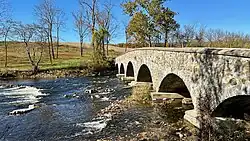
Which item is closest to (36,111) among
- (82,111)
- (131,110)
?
(82,111)

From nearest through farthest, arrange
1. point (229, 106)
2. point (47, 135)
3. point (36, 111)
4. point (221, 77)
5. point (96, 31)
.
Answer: point (221, 77) → point (229, 106) → point (47, 135) → point (36, 111) → point (96, 31)

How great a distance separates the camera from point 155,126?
41.3 ft

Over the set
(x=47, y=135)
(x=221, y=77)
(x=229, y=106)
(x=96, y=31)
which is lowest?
(x=47, y=135)

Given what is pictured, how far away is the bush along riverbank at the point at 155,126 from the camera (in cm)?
1044

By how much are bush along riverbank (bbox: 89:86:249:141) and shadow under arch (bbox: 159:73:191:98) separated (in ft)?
4.41

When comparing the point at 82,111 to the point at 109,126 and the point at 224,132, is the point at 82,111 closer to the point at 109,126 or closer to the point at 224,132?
the point at 109,126

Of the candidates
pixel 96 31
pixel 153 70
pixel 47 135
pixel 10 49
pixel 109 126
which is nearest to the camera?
pixel 47 135

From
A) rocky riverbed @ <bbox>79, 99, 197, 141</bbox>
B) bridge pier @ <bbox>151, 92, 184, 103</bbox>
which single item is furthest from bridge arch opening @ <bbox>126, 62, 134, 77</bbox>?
rocky riverbed @ <bbox>79, 99, 197, 141</bbox>

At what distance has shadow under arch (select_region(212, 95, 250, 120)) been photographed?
1037 cm

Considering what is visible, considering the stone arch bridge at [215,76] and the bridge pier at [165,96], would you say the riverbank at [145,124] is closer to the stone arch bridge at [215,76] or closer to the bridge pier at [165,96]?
the bridge pier at [165,96]

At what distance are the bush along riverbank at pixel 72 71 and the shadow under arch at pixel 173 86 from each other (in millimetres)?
22691

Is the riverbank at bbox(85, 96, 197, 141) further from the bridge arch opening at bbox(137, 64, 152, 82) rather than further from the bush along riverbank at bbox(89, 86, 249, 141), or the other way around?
the bridge arch opening at bbox(137, 64, 152, 82)

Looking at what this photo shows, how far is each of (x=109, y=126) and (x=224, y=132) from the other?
502 centimetres

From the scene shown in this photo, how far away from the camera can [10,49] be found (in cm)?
7144
